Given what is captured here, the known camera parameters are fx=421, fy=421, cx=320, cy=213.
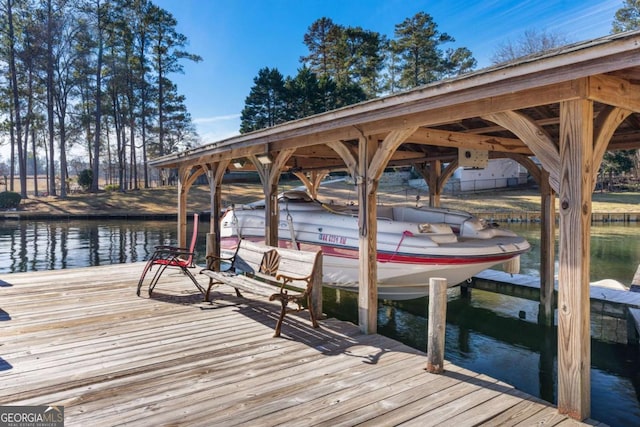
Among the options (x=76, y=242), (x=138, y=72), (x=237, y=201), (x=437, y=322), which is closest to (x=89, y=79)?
(x=138, y=72)

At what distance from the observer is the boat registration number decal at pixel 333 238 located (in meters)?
5.84

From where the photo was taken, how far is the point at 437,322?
9.90ft

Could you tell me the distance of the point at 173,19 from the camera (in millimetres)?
27875

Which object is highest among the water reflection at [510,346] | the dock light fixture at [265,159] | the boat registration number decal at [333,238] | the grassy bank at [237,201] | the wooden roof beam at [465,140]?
the wooden roof beam at [465,140]

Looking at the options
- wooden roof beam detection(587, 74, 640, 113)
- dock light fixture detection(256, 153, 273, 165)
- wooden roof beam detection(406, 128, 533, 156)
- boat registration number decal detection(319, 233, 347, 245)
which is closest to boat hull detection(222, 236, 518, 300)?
boat registration number decal detection(319, 233, 347, 245)

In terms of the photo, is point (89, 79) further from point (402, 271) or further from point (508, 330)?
point (508, 330)

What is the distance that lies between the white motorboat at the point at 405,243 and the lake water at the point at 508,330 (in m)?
0.71

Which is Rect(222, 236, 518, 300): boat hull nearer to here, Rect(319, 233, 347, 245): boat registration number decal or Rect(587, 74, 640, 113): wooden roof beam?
Rect(319, 233, 347, 245): boat registration number decal

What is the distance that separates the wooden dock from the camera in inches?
97.1

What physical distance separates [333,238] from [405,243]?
1.14 meters

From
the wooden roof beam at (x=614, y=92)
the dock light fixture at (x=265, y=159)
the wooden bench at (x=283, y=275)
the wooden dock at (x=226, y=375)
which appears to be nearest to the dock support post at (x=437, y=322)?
the wooden dock at (x=226, y=375)

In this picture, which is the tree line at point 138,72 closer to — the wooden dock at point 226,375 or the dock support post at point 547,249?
the dock support post at point 547,249

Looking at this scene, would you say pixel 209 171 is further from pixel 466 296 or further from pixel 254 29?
pixel 254 29

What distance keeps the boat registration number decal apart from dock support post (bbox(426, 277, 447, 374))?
2810 mm
